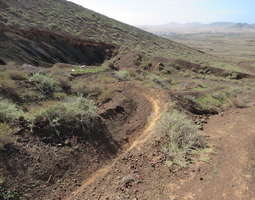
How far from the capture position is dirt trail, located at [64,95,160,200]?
5828 mm

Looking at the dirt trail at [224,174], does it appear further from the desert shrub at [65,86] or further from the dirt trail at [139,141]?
the desert shrub at [65,86]

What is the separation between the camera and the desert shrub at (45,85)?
33.7ft

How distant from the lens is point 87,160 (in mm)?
6633

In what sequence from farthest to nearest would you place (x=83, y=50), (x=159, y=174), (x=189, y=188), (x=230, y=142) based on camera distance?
(x=83, y=50) < (x=230, y=142) < (x=159, y=174) < (x=189, y=188)

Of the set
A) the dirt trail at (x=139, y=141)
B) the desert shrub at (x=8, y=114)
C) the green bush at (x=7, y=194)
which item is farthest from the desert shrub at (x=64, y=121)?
the green bush at (x=7, y=194)

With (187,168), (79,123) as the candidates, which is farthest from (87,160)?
(187,168)

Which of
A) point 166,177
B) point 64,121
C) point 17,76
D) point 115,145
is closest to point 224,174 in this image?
point 166,177

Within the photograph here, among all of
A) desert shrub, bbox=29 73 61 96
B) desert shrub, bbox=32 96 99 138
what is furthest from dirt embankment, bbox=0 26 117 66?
desert shrub, bbox=32 96 99 138

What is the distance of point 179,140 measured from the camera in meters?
7.34

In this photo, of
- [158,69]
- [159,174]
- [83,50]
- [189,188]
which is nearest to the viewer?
[189,188]

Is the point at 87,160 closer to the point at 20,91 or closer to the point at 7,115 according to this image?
the point at 7,115

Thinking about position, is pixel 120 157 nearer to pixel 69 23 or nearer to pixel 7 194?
pixel 7 194

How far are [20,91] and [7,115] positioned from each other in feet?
9.70

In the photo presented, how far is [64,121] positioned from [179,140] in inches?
147
